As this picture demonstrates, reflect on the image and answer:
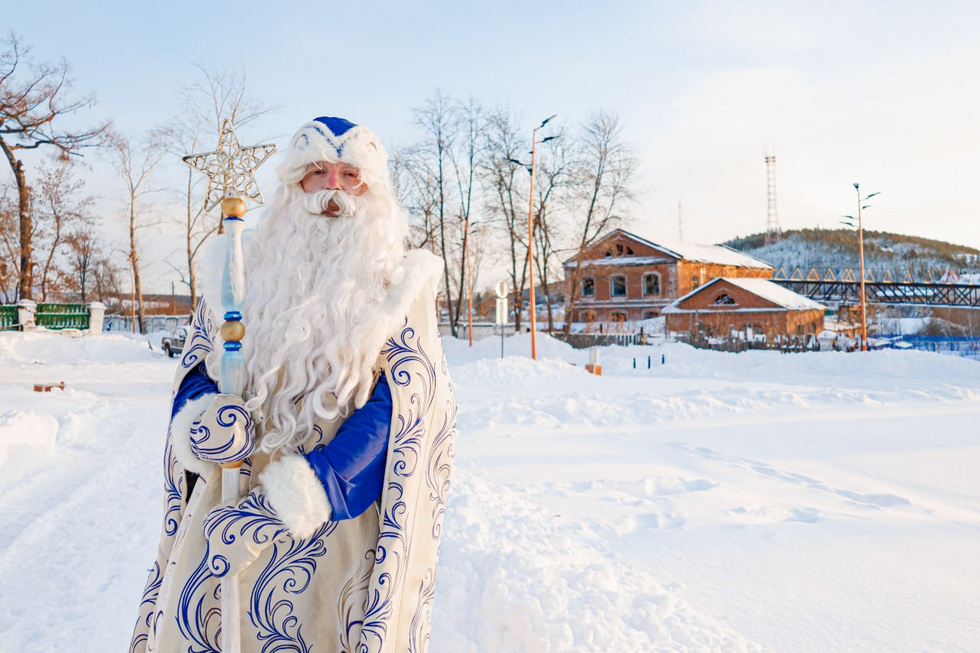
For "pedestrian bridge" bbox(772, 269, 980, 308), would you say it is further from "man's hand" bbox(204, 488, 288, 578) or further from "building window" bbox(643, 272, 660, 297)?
"man's hand" bbox(204, 488, 288, 578)

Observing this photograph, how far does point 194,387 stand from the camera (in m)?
2.08

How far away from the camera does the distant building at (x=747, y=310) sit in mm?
36125

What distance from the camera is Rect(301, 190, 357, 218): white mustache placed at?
6.90 ft

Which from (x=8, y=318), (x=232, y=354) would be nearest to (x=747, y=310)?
(x=8, y=318)

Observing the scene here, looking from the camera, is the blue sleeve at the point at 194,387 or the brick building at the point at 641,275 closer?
the blue sleeve at the point at 194,387

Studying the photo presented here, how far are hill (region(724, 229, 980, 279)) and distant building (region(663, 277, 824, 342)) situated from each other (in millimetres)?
64480

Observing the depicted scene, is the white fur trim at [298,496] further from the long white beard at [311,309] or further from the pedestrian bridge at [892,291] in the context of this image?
the pedestrian bridge at [892,291]

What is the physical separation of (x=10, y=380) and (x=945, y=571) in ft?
58.6

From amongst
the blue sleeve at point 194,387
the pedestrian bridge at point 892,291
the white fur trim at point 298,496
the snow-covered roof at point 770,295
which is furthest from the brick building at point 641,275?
the white fur trim at point 298,496

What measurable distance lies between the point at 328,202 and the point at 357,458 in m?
0.84

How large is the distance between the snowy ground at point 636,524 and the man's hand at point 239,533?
1.95 m

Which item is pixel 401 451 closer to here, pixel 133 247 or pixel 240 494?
pixel 240 494

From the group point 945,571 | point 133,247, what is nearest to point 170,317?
point 133,247

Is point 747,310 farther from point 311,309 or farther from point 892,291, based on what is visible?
point 311,309
